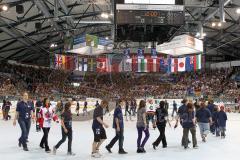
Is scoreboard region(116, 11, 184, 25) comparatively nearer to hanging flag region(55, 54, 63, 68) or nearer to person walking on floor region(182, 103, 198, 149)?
person walking on floor region(182, 103, 198, 149)

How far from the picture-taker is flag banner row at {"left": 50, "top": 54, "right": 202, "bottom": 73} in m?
33.4

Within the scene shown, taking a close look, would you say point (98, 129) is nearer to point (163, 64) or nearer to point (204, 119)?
point (204, 119)

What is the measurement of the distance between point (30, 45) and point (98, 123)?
3364 centimetres

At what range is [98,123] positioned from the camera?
1078 centimetres

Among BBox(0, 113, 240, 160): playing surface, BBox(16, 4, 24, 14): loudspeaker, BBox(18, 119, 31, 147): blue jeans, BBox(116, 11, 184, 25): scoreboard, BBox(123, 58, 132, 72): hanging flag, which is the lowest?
BBox(0, 113, 240, 160): playing surface

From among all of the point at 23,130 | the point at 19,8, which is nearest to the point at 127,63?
the point at 19,8

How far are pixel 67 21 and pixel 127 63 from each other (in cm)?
868

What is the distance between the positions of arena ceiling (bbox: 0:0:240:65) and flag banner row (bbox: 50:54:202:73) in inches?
105

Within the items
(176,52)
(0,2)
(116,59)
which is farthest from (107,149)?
(116,59)

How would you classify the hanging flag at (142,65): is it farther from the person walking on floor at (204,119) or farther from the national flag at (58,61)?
the person walking on floor at (204,119)

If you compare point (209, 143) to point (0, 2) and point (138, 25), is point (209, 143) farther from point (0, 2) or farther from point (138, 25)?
point (0, 2)

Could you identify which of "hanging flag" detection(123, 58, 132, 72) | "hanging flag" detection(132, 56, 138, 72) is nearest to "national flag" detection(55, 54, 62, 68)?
"hanging flag" detection(123, 58, 132, 72)

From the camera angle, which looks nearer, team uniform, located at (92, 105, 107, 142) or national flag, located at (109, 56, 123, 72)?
team uniform, located at (92, 105, 107, 142)

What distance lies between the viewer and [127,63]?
3434 centimetres
